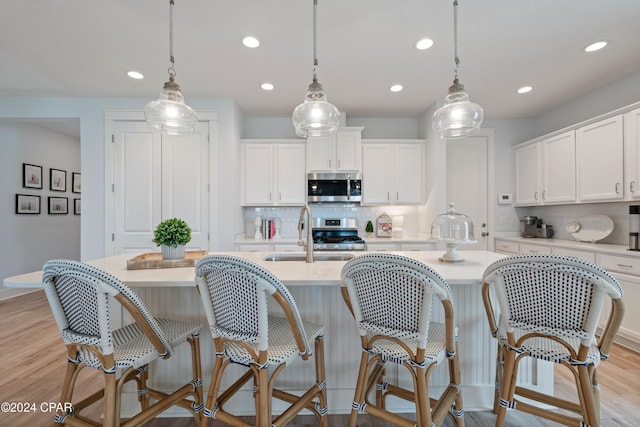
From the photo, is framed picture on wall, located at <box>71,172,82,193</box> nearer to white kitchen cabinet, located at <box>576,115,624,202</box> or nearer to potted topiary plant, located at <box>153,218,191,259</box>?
potted topiary plant, located at <box>153,218,191,259</box>

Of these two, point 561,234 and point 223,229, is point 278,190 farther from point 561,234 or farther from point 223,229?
point 561,234

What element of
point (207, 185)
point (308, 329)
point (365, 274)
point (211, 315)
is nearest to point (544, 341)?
point (365, 274)

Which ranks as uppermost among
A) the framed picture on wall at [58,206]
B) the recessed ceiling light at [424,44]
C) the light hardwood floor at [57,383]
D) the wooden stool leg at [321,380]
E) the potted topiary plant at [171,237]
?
the recessed ceiling light at [424,44]

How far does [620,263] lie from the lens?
8.38 ft

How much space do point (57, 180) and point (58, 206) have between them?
1.45 feet

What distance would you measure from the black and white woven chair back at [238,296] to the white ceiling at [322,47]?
1804 mm

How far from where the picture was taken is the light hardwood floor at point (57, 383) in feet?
5.49

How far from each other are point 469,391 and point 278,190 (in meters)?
2.99

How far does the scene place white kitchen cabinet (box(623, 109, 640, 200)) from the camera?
2.62 metres

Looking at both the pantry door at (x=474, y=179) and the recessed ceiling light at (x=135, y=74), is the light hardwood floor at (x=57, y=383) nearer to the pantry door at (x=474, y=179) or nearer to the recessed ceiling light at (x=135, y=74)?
the pantry door at (x=474, y=179)

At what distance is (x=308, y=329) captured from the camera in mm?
1435

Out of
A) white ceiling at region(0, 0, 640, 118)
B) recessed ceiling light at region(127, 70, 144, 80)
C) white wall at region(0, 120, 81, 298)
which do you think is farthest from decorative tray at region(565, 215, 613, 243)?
white wall at region(0, 120, 81, 298)

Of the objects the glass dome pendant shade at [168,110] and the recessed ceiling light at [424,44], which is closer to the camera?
the glass dome pendant shade at [168,110]

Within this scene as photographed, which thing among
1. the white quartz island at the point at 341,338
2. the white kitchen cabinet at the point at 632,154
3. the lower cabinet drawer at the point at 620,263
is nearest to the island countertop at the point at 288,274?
the white quartz island at the point at 341,338
